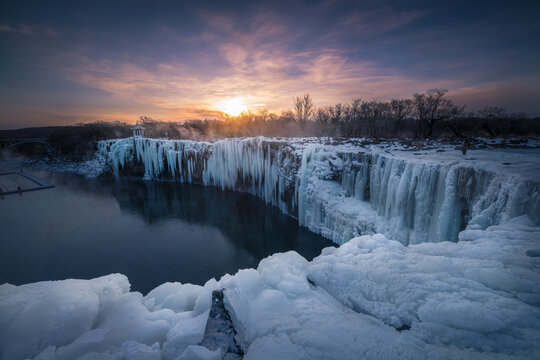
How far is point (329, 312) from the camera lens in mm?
2863

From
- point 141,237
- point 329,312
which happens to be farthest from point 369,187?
point 141,237

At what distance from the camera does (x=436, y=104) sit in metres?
25.4

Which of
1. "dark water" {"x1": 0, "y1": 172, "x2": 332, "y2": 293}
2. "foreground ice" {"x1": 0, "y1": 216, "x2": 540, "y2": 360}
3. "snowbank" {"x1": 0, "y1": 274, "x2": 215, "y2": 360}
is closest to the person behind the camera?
"foreground ice" {"x1": 0, "y1": 216, "x2": 540, "y2": 360}

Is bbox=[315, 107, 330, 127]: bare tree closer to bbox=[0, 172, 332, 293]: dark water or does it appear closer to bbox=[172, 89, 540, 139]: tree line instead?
bbox=[172, 89, 540, 139]: tree line

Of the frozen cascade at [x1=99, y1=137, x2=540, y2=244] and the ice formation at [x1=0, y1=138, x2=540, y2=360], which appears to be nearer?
the ice formation at [x1=0, y1=138, x2=540, y2=360]

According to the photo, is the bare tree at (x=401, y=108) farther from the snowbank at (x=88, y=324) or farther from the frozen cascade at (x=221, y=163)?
the snowbank at (x=88, y=324)

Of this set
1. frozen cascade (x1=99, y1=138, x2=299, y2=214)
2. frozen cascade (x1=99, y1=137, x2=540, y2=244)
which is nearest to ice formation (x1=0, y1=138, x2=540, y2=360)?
frozen cascade (x1=99, y1=137, x2=540, y2=244)

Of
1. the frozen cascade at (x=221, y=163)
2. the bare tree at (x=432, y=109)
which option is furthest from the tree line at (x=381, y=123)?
the frozen cascade at (x=221, y=163)

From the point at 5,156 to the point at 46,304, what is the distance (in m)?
82.6

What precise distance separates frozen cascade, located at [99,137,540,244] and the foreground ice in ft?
12.2

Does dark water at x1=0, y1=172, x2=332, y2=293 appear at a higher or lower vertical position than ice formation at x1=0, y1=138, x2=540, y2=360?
lower

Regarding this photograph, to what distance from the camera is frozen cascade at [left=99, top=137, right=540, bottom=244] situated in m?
6.74

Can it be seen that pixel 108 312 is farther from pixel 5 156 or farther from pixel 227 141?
pixel 5 156

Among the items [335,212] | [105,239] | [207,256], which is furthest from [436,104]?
[105,239]
